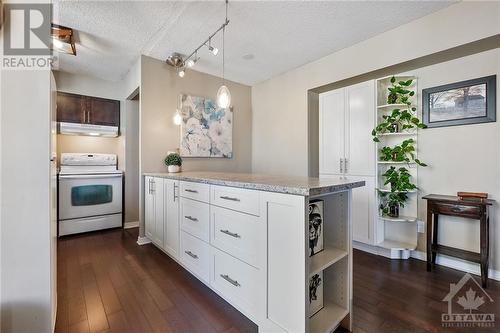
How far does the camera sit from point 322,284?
1562mm

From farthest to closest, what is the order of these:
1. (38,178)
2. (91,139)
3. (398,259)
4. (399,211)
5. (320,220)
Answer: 1. (91,139)
2. (399,211)
3. (398,259)
4. (320,220)
5. (38,178)

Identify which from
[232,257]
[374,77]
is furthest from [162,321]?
[374,77]

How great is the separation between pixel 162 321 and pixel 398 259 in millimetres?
2566

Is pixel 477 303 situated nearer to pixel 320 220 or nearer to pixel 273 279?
pixel 320 220

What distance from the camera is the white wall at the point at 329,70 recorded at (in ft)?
6.99

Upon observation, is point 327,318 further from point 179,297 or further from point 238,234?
point 179,297

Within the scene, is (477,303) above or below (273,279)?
below

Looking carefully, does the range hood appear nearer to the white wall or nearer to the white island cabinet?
the white wall

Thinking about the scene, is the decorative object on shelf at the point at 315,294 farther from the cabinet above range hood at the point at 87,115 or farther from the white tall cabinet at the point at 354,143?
the cabinet above range hood at the point at 87,115

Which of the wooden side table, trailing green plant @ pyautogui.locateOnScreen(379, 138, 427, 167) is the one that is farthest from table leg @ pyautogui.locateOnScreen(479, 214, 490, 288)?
trailing green plant @ pyautogui.locateOnScreen(379, 138, 427, 167)

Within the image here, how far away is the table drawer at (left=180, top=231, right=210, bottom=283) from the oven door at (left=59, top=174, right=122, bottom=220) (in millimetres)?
2119

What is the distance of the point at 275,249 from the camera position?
1.35 m

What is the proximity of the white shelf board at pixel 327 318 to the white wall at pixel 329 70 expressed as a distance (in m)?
2.34

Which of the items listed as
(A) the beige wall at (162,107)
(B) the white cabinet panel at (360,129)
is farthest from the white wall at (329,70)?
(A) the beige wall at (162,107)
